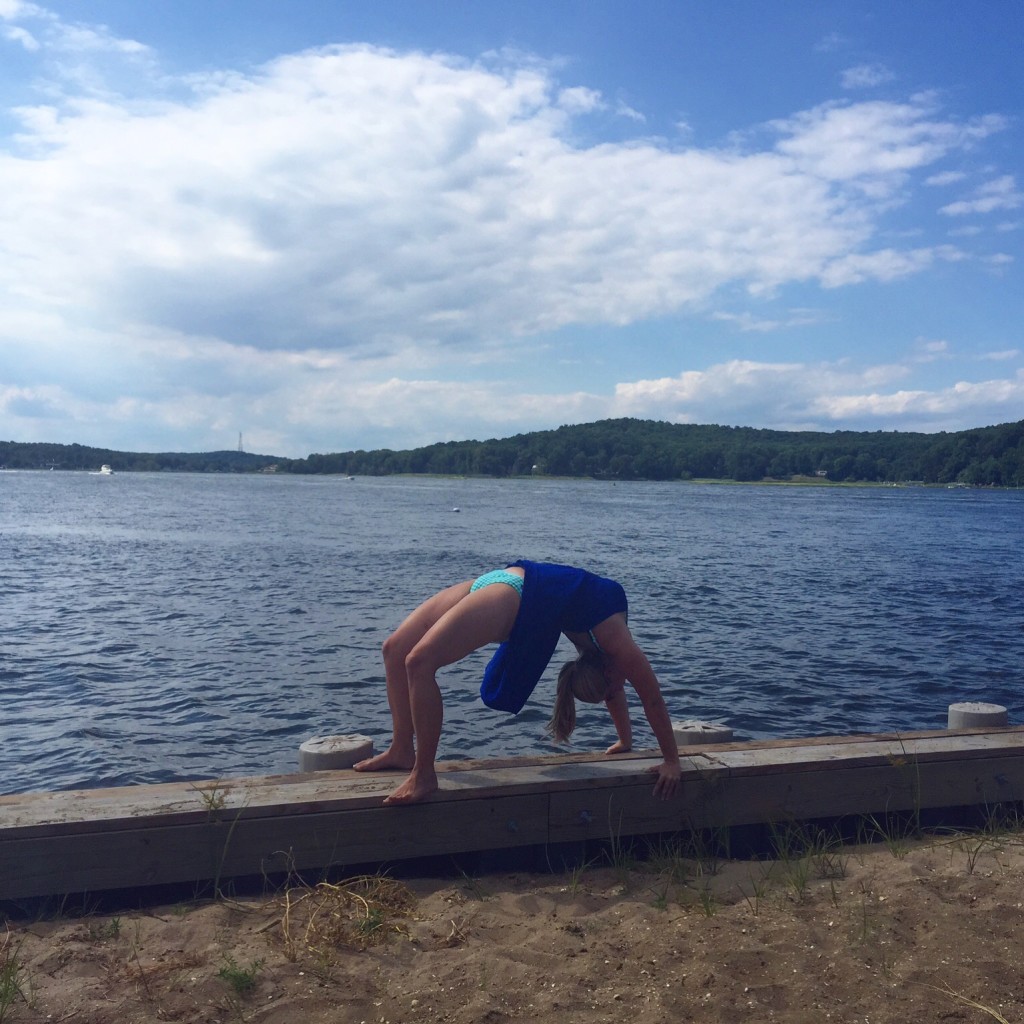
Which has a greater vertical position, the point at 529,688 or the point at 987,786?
the point at 529,688

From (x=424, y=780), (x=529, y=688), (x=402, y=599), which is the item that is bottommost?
(x=402, y=599)

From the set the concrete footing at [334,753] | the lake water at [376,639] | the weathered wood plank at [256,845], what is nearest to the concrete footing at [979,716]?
the weathered wood plank at [256,845]

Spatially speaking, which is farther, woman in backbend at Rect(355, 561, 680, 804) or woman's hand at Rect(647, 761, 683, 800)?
woman's hand at Rect(647, 761, 683, 800)

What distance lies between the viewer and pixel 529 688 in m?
4.82

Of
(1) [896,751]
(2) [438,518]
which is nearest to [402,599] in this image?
(1) [896,751]

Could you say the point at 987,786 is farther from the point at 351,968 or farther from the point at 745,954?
the point at 351,968

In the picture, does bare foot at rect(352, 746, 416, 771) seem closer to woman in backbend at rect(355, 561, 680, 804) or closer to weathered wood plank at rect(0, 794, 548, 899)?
woman in backbend at rect(355, 561, 680, 804)

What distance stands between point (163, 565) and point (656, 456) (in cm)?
12239

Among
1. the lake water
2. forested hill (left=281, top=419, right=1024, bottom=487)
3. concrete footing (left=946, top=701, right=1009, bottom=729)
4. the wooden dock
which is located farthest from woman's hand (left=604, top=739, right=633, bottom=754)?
forested hill (left=281, top=419, right=1024, bottom=487)

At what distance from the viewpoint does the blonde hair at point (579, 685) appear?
16.1 feet

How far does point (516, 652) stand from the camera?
475cm

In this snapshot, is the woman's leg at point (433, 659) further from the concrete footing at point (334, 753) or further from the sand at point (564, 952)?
the concrete footing at point (334, 753)

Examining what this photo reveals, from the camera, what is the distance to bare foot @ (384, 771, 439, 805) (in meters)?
4.59

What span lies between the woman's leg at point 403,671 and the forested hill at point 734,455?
5442 inches
